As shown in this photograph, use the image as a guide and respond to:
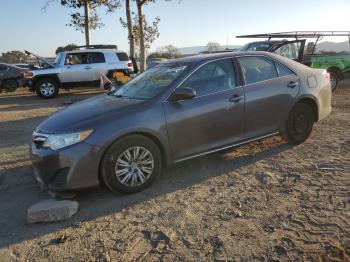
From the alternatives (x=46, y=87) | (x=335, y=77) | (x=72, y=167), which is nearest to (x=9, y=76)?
(x=46, y=87)

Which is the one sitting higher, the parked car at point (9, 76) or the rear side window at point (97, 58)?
the rear side window at point (97, 58)

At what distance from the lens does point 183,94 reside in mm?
5184

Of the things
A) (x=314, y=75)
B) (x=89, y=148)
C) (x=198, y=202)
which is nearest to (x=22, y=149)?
(x=89, y=148)

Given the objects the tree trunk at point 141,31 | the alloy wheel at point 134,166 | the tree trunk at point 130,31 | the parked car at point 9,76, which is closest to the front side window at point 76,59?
the tree trunk at point 141,31

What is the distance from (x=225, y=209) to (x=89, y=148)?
162 cm

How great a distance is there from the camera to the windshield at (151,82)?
5.48m

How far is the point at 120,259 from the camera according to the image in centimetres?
362

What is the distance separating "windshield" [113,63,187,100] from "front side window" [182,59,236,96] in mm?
217

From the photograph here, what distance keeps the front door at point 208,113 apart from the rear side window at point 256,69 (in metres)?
0.22

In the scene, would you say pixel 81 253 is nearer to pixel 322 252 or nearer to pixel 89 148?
pixel 89 148

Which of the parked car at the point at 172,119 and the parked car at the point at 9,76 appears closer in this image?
the parked car at the point at 172,119

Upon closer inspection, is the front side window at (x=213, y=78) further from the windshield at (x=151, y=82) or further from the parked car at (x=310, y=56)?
the parked car at (x=310, y=56)

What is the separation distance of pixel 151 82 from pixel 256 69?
1.56m

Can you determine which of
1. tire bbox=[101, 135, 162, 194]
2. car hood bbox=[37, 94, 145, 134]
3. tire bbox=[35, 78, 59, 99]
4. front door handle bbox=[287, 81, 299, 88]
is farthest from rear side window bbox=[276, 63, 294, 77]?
tire bbox=[35, 78, 59, 99]
